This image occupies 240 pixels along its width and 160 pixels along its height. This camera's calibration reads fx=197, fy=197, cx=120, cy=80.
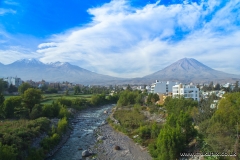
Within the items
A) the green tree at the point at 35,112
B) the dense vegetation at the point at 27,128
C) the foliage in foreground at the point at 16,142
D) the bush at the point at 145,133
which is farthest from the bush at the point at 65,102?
the bush at the point at 145,133

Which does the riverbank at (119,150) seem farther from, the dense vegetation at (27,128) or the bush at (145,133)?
the dense vegetation at (27,128)

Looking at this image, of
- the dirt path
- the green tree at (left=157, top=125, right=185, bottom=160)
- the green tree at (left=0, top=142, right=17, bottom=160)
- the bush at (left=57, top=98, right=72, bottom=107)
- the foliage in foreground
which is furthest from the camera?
the bush at (left=57, top=98, right=72, bottom=107)

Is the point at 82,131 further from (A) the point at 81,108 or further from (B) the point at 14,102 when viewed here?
(A) the point at 81,108

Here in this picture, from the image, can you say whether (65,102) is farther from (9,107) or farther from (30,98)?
(9,107)

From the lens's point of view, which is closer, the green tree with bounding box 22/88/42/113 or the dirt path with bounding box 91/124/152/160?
the dirt path with bounding box 91/124/152/160

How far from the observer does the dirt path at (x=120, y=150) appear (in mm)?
15578

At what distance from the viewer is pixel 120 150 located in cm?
1728

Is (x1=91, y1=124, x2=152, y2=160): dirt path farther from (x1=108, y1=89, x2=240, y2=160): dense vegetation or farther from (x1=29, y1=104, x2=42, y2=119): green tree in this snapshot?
(x1=29, y1=104, x2=42, y2=119): green tree

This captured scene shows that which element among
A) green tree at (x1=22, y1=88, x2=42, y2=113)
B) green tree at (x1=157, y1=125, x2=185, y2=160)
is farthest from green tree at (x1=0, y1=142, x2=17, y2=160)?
green tree at (x1=22, y1=88, x2=42, y2=113)

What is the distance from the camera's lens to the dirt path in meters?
15.6

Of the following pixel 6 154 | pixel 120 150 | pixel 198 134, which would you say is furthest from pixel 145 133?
pixel 6 154

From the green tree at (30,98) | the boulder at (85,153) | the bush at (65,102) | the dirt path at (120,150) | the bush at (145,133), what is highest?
the green tree at (30,98)

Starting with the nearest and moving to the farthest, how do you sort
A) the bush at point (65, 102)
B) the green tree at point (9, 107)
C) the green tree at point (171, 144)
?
1. the green tree at point (171, 144)
2. the green tree at point (9, 107)
3. the bush at point (65, 102)

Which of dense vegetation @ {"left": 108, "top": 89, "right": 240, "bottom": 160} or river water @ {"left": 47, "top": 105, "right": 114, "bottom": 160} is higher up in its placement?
dense vegetation @ {"left": 108, "top": 89, "right": 240, "bottom": 160}
